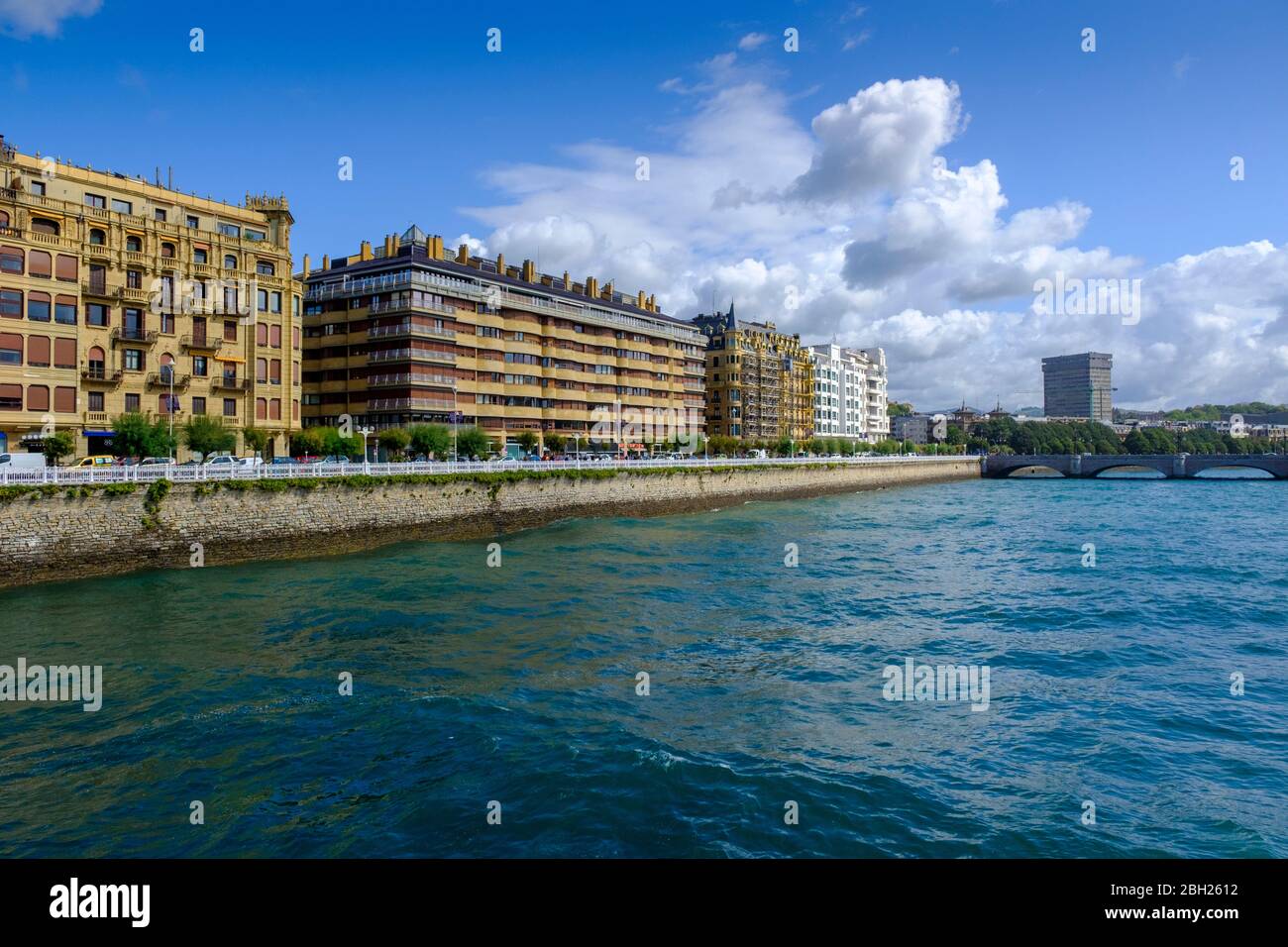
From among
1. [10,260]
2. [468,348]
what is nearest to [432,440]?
[468,348]

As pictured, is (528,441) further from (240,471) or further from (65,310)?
(240,471)

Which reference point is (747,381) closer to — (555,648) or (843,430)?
(843,430)

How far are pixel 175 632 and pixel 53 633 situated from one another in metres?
3.67

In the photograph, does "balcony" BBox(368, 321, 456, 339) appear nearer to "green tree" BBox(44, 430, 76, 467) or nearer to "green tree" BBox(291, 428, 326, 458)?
"green tree" BBox(291, 428, 326, 458)

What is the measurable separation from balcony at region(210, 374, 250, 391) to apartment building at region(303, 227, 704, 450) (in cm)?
1786

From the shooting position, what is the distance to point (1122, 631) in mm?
26016

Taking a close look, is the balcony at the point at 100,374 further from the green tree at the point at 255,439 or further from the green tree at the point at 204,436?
the green tree at the point at 255,439

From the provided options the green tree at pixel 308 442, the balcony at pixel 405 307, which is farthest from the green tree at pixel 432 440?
the balcony at pixel 405 307

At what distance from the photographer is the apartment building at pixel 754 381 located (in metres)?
148

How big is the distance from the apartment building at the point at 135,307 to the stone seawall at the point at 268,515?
18.8 meters

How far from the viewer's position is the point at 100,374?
5512 cm

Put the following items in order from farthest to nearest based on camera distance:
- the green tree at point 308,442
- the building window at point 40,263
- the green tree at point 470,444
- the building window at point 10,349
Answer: the green tree at point 470,444 < the green tree at point 308,442 < the building window at point 40,263 < the building window at point 10,349

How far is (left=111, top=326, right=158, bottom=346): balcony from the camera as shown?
5609cm
